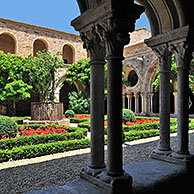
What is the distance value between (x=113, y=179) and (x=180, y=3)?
10.5 ft

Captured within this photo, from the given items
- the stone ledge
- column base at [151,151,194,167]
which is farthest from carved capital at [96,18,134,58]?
column base at [151,151,194,167]

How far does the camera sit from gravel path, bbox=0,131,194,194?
3.89 meters

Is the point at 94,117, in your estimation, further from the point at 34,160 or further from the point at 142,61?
the point at 142,61

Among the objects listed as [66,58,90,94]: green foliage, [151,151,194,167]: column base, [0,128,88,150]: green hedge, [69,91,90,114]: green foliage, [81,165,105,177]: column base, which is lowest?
[0,128,88,150]: green hedge

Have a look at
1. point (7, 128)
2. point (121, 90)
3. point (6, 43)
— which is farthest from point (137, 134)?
point (6, 43)

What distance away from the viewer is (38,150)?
6.04 metres

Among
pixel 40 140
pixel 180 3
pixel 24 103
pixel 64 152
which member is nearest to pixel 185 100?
pixel 180 3

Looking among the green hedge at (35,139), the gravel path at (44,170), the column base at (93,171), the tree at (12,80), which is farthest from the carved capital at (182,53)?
the tree at (12,80)

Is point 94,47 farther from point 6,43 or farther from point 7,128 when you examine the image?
point 6,43

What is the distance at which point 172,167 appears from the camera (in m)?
3.60

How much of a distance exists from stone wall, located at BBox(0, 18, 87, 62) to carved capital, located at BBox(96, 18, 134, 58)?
17931 mm

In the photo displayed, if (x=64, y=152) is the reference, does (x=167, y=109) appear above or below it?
above

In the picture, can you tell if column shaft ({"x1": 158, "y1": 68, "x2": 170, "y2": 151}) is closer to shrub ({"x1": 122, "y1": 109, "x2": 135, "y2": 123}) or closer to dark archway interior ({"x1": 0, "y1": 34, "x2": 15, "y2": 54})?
shrub ({"x1": 122, "y1": 109, "x2": 135, "y2": 123})

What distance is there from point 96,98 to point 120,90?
47cm
